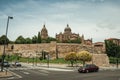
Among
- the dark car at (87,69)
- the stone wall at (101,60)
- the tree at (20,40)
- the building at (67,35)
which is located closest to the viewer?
the dark car at (87,69)

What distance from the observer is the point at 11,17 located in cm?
3138

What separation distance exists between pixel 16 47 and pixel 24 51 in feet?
14.2

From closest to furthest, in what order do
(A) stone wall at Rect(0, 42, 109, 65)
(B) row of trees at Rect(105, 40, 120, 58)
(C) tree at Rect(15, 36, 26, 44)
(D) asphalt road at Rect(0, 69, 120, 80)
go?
(D) asphalt road at Rect(0, 69, 120, 80) → (A) stone wall at Rect(0, 42, 109, 65) → (B) row of trees at Rect(105, 40, 120, 58) → (C) tree at Rect(15, 36, 26, 44)

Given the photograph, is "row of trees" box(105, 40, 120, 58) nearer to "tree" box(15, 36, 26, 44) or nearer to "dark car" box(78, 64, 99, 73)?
"tree" box(15, 36, 26, 44)

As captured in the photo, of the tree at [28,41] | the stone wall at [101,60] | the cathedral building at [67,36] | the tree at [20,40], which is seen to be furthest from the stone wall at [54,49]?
the cathedral building at [67,36]

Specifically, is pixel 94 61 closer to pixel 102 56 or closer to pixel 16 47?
pixel 102 56

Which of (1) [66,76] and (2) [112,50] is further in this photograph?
(2) [112,50]

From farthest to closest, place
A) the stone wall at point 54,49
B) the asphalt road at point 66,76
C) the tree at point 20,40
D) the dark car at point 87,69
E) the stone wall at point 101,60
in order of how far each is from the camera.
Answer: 1. the tree at point 20,40
2. the stone wall at point 54,49
3. the stone wall at point 101,60
4. the dark car at point 87,69
5. the asphalt road at point 66,76

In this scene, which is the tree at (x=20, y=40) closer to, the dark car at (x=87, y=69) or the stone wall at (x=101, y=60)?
the stone wall at (x=101, y=60)

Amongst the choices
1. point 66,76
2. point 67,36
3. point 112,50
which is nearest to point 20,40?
point 67,36

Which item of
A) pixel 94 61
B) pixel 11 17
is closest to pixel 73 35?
pixel 94 61

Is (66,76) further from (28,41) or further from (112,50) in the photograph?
(28,41)

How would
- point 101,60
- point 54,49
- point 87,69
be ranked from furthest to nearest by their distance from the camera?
point 54,49 < point 101,60 < point 87,69

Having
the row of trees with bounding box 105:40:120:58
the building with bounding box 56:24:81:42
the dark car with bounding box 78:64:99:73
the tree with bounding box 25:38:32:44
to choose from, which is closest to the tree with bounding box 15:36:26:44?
the tree with bounding box 25:38:32:44
